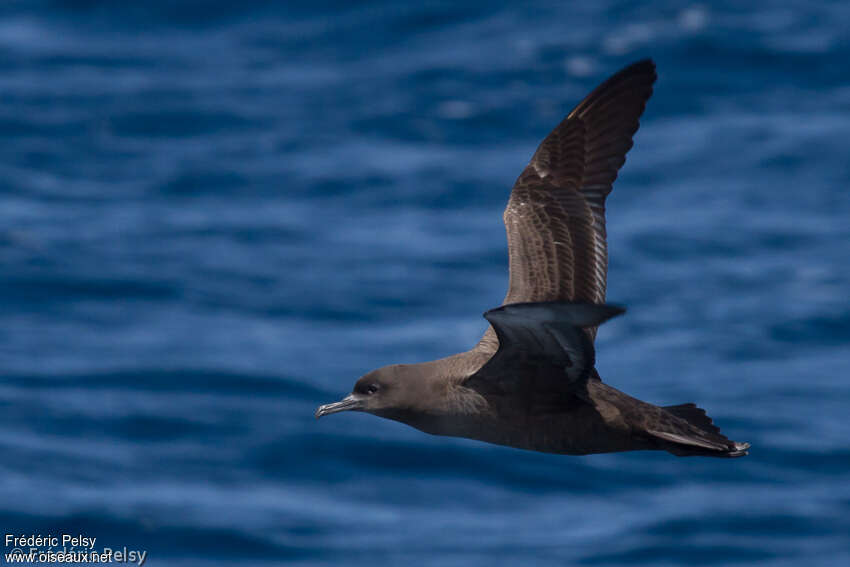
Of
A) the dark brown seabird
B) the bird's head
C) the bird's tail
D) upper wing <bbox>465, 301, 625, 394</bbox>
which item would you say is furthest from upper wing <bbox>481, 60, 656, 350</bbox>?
the bird's tail

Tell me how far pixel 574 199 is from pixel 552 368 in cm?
164

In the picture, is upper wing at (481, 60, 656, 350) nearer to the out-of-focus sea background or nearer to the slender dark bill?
the slender dark bill

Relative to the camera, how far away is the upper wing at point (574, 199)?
916cm

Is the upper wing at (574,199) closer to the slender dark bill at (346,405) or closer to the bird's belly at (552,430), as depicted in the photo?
the bird's belly at (552,430)

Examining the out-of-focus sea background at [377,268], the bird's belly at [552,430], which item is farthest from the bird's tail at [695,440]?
the out-of-focus sea background at [377,268]

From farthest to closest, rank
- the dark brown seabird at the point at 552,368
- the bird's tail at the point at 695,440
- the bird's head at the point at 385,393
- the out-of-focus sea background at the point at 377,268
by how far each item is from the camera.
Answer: the out-of-focus sea background at the point at 377,268 → the bird's head at the point at 385,393 → the bird's tail at the point at 695,440 → the dark brown seabird at the point at 552,368

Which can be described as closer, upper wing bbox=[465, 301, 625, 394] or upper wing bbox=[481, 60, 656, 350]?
upper wing bbox=[465, 301, 625, 394]

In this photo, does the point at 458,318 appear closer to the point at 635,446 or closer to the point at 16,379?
the point at 16,379

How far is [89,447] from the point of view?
25.6m

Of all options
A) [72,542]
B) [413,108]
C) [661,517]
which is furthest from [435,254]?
[72,542]

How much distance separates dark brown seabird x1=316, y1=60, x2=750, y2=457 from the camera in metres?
8.24

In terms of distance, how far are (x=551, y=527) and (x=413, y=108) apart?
1663 centimetres

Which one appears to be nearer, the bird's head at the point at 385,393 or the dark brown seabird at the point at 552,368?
the dark brown seabird at the point at 552,368

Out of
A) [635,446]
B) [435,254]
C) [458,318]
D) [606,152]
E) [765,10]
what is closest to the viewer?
[635,446]
